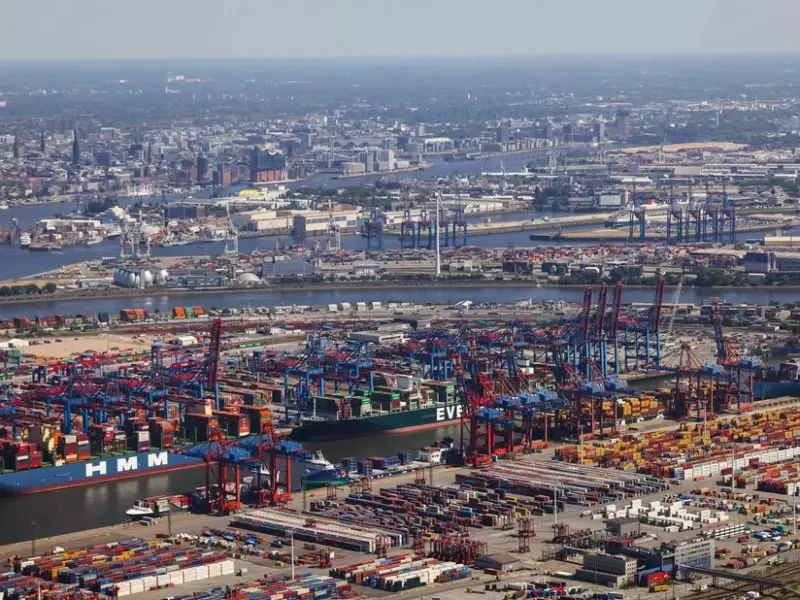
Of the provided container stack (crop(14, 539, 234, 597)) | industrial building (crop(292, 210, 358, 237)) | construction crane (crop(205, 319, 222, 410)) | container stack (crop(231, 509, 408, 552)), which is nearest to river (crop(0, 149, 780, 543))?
industrial building (crop(292, 210, 358, 237))

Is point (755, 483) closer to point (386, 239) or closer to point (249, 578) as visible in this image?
point (249, 578)

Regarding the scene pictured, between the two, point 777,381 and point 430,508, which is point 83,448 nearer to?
point 430,508

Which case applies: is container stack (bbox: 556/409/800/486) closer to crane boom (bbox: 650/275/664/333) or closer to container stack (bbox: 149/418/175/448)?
container stack (bbox: 149/418/175/448)


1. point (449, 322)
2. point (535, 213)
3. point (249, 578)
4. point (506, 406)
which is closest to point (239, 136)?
point (535, 213)

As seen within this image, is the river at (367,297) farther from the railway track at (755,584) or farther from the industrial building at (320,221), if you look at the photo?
the railway track at (755,584)

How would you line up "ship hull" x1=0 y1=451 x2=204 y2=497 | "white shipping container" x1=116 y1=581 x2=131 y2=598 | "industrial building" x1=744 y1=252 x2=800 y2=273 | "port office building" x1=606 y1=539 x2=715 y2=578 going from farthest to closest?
1. "industrial building" x1=744 y1=252 x2=800 y2=273
2. "ship hull" x1=0 y1=451 x2=204 y2=497
3. "port office building" x1=606 y1=539 x2=715 y2=578
4. "white shipping container" x1=116 y1=581 x2=131 y2=598
